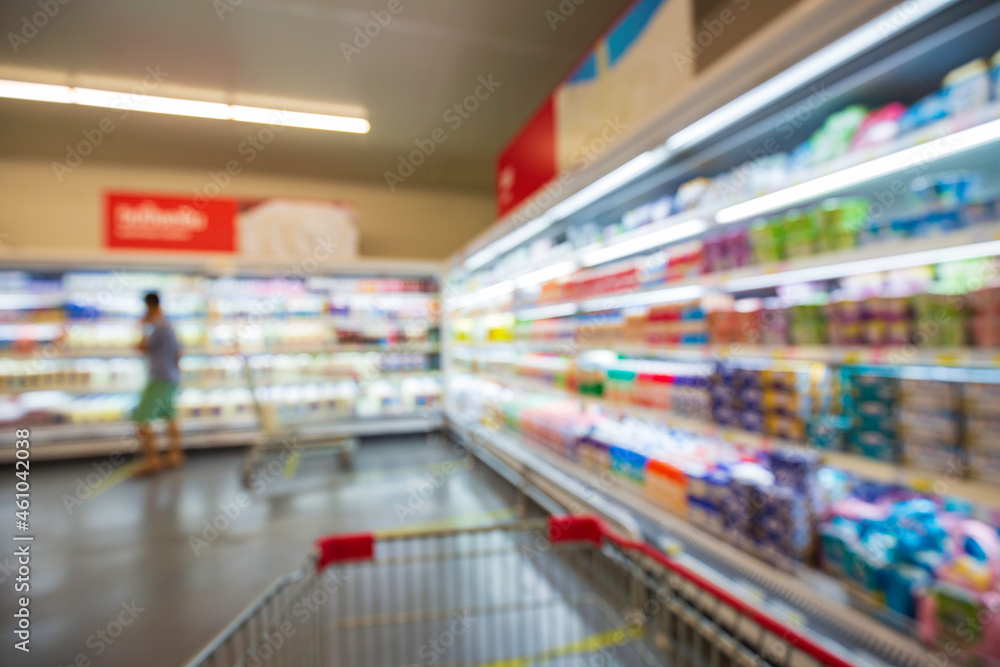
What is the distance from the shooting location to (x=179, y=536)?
3395 mm

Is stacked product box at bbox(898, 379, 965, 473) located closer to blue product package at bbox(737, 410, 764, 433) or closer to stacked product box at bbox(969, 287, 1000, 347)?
stacked product box at bbox(969, 287, 1000, 347)

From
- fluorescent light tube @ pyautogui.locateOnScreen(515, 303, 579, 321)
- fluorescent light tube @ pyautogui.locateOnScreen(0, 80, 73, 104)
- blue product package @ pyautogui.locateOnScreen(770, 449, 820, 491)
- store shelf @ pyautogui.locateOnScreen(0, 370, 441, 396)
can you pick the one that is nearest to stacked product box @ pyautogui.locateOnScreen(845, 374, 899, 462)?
blue product package @ pyautogui.locateOnScreen(770, 449, 820, 491)

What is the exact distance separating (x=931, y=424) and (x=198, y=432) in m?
7.17

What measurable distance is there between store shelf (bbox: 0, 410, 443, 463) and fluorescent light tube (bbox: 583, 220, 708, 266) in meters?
3.31

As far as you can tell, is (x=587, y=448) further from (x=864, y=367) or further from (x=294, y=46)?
(x=294, y=46)

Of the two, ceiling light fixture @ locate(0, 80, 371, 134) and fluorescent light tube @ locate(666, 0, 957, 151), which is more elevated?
ceiling light fixture @ locate(0, 80, 371, 134)

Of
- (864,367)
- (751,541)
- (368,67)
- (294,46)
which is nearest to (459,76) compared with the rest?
(368,67)

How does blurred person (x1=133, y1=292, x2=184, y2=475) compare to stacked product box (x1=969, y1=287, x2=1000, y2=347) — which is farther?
blurred person (x1=133, y1=292, x2=184, y2=475)

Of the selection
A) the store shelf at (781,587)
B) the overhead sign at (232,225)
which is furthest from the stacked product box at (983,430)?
the overhead sign at (232,225)

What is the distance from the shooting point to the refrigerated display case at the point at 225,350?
5723mm

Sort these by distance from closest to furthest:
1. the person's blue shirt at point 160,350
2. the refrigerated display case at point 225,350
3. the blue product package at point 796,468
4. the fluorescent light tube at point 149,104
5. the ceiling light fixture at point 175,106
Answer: the blue product package at point 796,468, the ceiling light fixture at point 175,106, the fluorescent light tube at point 149,104, the person's blue shirt at point 160,350, the refrigerated display case at point 225,350

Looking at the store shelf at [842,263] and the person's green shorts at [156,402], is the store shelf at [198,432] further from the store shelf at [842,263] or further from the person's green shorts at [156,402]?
the store shelf at [842,263]

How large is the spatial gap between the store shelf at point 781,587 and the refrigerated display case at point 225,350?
11.2ft

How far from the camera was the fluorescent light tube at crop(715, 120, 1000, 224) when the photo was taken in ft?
4.54
